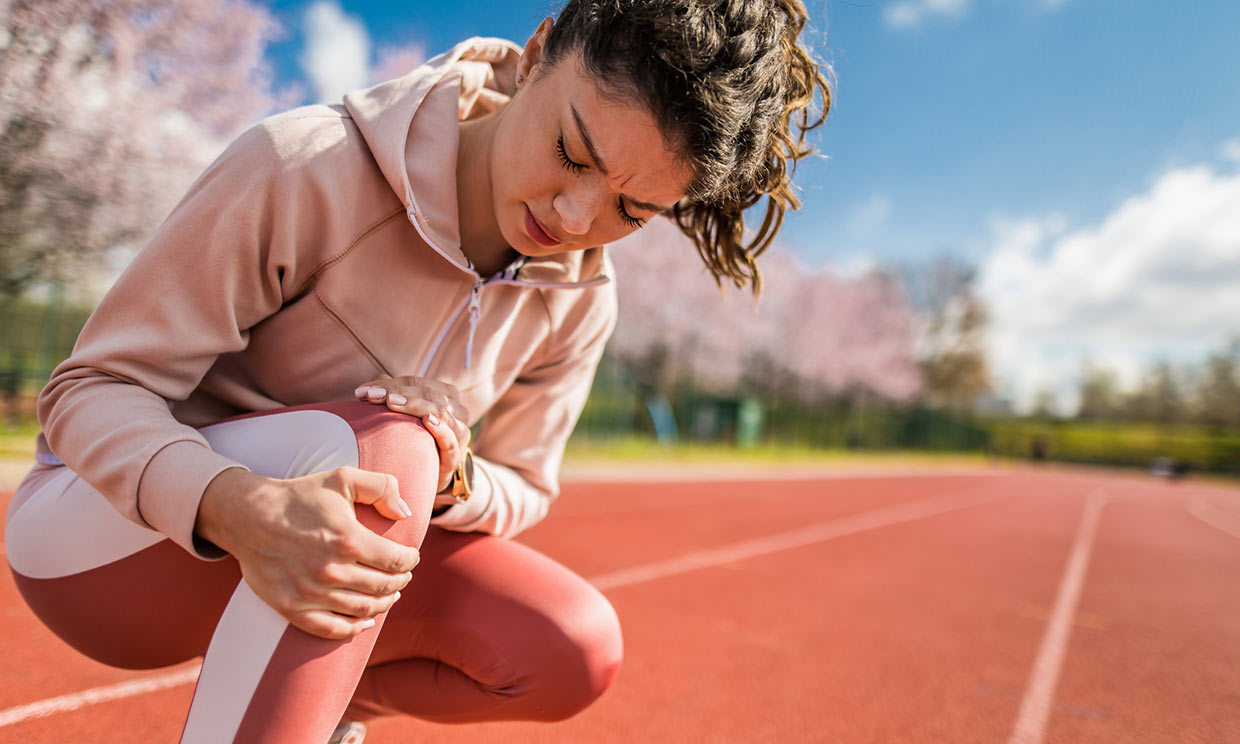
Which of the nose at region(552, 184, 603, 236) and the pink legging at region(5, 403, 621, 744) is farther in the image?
the nose at region(552, 184, 603, 236)

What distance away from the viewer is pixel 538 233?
152cm

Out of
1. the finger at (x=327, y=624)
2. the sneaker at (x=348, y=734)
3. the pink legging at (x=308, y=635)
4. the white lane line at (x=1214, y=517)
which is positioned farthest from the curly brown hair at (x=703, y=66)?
the white lane line at (x=1214, y=517)

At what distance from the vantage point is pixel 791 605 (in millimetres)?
4727

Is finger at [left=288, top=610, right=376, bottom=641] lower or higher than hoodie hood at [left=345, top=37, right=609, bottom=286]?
lower

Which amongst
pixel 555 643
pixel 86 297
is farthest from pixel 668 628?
pixel 86 297

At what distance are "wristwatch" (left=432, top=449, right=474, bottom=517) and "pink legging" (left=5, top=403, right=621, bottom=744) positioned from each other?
0.49 ft

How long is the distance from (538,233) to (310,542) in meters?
0.72

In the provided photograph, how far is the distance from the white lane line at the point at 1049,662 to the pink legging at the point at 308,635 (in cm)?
206

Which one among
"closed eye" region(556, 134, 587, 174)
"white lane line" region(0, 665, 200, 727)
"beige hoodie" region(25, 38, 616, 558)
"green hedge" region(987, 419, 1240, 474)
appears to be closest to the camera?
"beige hoodie" region(25, 38, 616, 558)

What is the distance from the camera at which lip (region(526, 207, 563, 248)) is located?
1508 millimetres

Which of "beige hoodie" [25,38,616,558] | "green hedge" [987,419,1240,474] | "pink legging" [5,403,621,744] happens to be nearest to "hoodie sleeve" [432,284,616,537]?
"beige hoodie" [25,38,616,558]

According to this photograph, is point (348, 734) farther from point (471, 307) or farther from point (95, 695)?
point (95, 695)

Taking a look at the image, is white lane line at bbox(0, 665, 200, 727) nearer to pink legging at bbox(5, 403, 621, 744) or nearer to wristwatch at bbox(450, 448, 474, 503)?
pink legging at bbox(5, 403, 621, 744)

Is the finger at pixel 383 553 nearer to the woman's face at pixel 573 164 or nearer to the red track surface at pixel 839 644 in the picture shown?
the woman's face at pixel 573 164
